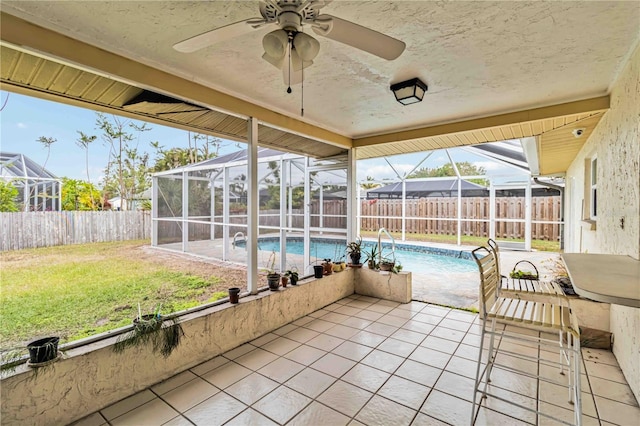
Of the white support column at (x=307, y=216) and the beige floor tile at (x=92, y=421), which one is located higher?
the white support column at (x=307, y=216)

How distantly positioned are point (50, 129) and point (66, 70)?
5.72ft

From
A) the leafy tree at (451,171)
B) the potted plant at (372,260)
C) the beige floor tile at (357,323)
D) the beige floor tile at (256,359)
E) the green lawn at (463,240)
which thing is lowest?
the beige floor tile at (256,359)

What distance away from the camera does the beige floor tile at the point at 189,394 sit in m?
1.90

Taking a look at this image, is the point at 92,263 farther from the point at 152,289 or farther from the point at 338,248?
the point at 338,248

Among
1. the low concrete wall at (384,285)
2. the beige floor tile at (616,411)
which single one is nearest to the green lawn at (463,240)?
the low concrete wall at (384,285)

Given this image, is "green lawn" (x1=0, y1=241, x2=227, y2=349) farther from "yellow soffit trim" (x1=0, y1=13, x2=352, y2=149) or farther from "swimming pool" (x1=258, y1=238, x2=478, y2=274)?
"yellow soffit trim" (x1=0, y1=13, x2=352, y2=149)

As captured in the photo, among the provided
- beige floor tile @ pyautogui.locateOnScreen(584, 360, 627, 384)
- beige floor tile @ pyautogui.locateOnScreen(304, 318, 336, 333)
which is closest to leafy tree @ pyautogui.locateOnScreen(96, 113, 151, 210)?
beige floor tile @ pyautogui.locateOnScreen(304, 318, 336, 333)

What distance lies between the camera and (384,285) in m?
4.09

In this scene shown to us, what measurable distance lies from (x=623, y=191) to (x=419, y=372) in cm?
208

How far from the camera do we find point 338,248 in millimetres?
4914

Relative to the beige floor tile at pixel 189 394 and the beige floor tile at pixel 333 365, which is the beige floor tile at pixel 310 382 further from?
the beige floor tile at pixel 189 394

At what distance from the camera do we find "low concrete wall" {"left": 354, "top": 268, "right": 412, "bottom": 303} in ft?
13.0

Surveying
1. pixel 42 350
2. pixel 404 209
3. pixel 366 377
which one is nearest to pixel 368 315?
pixel 366 377

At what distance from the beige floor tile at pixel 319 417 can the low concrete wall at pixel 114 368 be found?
1.10 metres
